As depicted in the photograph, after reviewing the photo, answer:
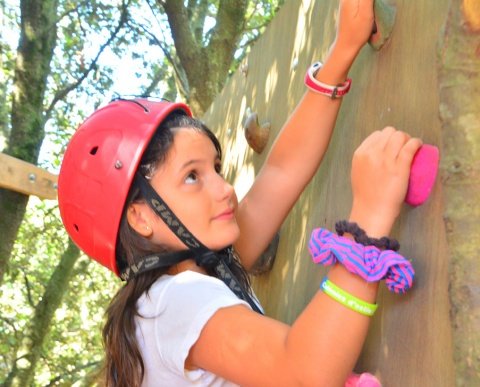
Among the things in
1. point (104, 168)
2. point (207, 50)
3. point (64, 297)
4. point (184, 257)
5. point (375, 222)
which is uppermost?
point (375, 222)

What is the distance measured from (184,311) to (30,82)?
5.81 metres

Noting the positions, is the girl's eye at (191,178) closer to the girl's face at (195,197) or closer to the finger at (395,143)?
the girl's face at (195,197)

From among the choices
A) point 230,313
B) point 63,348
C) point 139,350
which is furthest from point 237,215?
point 63,348

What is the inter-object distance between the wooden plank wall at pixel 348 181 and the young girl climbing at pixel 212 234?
8cm

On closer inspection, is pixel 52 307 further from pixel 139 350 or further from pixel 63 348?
pixel 139 350

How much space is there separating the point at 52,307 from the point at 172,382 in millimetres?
8542

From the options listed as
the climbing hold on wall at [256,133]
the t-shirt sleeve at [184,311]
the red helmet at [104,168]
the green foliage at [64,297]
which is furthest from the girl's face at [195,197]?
the green foliage at [64,297]

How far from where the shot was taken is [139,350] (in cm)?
189

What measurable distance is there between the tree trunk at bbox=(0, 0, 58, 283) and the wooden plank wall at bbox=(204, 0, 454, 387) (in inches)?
155

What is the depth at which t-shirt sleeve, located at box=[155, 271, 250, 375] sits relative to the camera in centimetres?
161

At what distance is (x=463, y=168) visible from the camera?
1.33 meters

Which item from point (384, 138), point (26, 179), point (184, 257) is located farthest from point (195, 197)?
point (26, 179)

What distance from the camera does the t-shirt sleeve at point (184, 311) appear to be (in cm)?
161

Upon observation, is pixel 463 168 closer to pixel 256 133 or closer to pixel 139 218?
pixel 139 218
